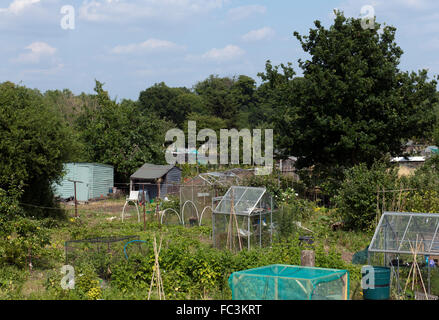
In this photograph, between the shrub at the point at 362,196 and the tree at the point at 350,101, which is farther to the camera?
the tree at the point at 350,101

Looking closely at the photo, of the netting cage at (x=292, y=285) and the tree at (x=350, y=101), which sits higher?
the tree at (x=350, y=101)

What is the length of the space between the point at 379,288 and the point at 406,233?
2253 millimetres

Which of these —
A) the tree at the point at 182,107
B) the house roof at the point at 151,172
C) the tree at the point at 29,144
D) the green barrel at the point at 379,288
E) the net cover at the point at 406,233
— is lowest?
the green barrel at the point at 379,288

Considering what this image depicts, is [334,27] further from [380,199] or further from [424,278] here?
[424,278]

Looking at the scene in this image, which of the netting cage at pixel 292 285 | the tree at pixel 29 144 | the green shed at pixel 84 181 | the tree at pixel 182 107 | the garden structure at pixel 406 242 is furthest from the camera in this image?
the tree at pixel 182 107

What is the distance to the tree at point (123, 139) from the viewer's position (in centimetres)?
3384

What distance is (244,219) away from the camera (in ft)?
49.9

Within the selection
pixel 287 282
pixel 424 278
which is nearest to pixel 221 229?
pixel 424 278

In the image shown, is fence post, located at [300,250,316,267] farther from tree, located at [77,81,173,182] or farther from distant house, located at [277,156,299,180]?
tree, located at [77,81,173,182]

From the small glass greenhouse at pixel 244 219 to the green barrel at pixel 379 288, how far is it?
18.7 ft

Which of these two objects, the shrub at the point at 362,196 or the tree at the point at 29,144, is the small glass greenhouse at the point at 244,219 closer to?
the shrub at the point at 362,196

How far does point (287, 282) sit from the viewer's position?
787 centimetres

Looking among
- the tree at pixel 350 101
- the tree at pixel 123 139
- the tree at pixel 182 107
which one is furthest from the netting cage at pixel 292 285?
the tree at pixel 182 107
